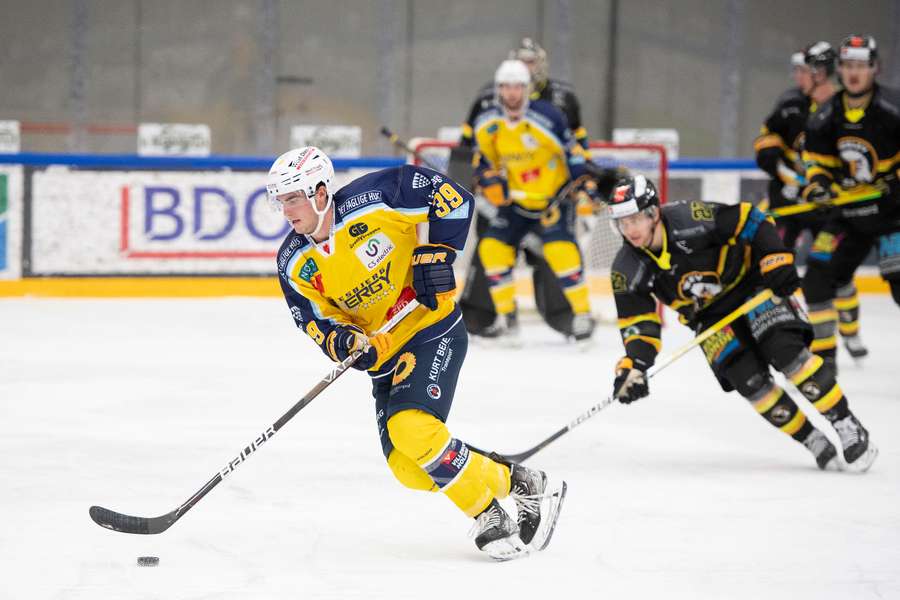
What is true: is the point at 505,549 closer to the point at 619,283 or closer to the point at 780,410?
the point at 619,283

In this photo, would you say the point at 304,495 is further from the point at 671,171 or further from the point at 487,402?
the point at 671,171

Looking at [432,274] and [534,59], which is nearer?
[432,274]

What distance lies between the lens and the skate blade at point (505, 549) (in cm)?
335

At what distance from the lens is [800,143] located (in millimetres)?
6918

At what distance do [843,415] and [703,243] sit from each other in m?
0.75

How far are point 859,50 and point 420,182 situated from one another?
8.84 ft

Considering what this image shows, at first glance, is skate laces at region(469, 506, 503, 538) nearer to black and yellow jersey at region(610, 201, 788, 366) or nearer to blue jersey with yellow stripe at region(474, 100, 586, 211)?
black and yellow jersey at region(610, 201, 788, 366)

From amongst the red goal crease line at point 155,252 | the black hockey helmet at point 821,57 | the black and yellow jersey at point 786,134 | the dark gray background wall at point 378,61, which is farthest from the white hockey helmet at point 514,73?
the dark gray background wall at point 378,61

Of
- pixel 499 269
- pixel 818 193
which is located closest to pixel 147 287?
pixel 499 269

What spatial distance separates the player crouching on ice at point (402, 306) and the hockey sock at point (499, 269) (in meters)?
3.56

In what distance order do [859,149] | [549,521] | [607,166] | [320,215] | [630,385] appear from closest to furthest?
[320,215]
[549,521]
[630,385]
[859,149]
[607,166]

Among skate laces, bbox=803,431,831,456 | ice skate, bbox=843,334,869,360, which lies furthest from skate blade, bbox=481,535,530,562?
ice skate, bbox=843,334,869,360

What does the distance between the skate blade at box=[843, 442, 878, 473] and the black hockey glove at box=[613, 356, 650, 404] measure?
0.86 meters

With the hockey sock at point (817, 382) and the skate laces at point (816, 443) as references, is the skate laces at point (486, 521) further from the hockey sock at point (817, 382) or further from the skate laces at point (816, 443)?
the skate laces at point (816, 443)
